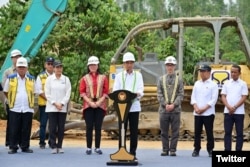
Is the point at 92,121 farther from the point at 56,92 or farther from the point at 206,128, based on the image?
the point at 206,128

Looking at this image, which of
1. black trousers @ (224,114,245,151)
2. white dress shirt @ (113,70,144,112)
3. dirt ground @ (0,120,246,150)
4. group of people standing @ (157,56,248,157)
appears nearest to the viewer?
white dress shirt @ (113,70,144,112)

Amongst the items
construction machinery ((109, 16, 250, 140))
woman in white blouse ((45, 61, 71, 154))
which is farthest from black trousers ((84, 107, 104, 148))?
construction machinery ((109, 16, 250, 140))

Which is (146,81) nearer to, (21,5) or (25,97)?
(25,97)

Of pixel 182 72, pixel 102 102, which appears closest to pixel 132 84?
pixel 102 102

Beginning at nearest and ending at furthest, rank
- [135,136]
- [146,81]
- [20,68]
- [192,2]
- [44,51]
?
[135,136] < [20,68] < [146,81] < [44,51] < [192,2]

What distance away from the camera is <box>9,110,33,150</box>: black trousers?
1390 centimetres

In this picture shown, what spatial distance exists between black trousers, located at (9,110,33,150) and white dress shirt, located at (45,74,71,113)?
0.42 meters

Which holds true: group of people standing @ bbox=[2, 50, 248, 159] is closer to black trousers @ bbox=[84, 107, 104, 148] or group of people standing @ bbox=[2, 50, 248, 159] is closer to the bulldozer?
black trousers @ bbox=[84, 107, 104, 148]

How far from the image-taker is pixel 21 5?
2517cm

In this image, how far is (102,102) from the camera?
13.7 m

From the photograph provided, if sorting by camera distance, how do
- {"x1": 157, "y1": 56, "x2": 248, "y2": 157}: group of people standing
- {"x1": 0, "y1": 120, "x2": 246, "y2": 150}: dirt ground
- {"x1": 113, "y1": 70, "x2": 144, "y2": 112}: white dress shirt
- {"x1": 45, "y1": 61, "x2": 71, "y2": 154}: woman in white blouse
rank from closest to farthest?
{"x1": 113, "y1": 70, "x2": 144, "y2": 112}: white dress shirt
{"x1": 157, "y1": 56, "x2": 248, "y2": 157}: group of people standing
{"x1": 45, "y1": 61, "x2": 71, "y2": 154}: woman in white blouse
{"x1": 0, "y1": 120, "x2": 246, "y2": 150}: dirt ground

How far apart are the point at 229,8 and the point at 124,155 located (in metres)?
58.1

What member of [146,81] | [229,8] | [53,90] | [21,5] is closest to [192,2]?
[229,8]

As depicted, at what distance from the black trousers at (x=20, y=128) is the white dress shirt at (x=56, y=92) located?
1.38ft
